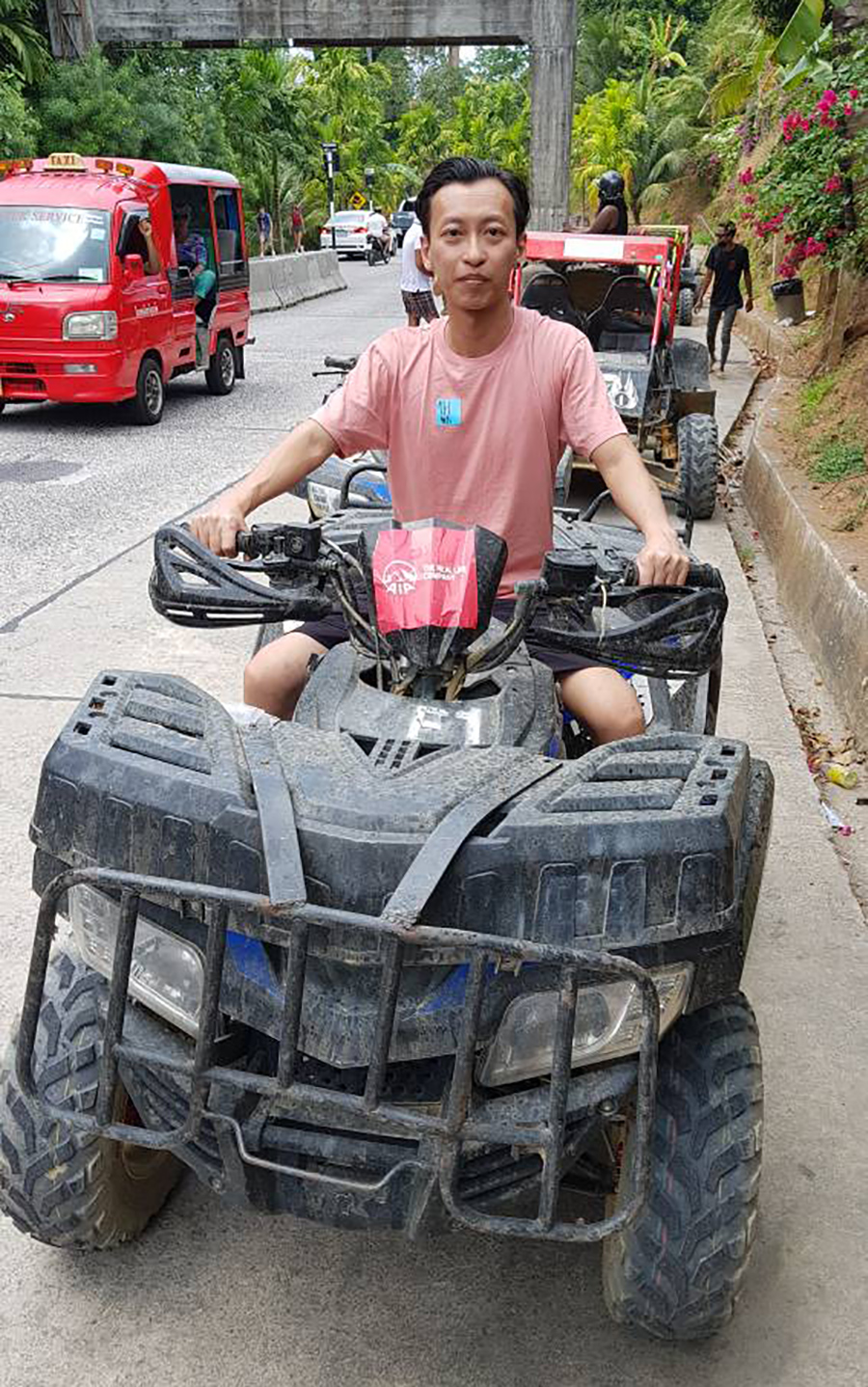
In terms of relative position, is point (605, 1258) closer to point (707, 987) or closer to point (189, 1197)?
point (707, 987)

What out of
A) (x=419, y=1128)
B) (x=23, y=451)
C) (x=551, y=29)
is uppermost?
(x=551, y=29)

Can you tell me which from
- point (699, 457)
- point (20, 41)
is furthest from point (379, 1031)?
point (20, 41)

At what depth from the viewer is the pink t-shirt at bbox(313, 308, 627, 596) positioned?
3113 millimetres

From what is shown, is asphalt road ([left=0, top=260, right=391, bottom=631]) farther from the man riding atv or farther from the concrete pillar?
the concrete pillar

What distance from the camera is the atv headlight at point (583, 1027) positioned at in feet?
6.77

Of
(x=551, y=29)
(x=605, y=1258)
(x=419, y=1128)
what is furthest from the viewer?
(x=551, y=29)

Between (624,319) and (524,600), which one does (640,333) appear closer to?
(624,319)

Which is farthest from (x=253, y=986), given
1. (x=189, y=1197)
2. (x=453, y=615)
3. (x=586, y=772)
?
(x=189, y=1197)

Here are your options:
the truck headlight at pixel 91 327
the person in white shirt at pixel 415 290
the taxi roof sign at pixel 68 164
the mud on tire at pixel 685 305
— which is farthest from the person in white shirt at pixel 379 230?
the truck headlight at pixel 91 327

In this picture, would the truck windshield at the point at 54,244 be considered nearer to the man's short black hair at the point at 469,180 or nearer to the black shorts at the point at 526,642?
the man's short black hair at the point at 469,180

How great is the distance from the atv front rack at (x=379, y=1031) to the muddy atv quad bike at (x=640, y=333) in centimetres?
701

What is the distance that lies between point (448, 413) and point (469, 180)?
51 cm

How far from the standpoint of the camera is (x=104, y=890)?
81.1 inches

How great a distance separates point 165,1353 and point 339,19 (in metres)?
24.0
